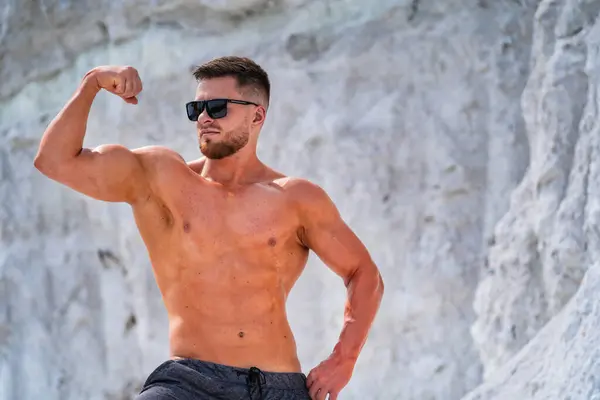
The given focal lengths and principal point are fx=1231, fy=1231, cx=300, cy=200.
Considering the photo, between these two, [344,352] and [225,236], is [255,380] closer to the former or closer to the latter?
[344,352]

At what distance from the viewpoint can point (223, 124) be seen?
3029mm

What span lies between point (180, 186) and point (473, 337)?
6.82 feet

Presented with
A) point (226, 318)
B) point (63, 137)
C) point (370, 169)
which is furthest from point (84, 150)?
point (370, 169)

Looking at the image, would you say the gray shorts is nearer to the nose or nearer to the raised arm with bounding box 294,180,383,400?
the raised arm with bounding box 294,180,383,400

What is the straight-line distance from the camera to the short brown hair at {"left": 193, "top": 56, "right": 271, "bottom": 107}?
10.0 feet

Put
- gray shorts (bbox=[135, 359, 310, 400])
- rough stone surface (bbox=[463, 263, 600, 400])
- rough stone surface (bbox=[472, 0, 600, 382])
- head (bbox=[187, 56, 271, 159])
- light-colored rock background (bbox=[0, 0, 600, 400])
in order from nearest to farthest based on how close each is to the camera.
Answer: gray shorts (bbox=[135, 359, 310, 400]), head (bbox=[187, 56, 271, 159]), rough stone surface (bbox=[463, 263, 600, 400]), rough stone surface (bbox=[472, 0, 600, 382]), light-colored rock background (bbox=[0, 0, 600, 400])

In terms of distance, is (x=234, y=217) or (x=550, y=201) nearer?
(x=234, y=217)

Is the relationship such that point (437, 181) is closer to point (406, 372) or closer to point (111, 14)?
point (406, 372)

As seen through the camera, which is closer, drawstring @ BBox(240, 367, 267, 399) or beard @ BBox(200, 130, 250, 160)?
drawstring @ BBox(240, 367, 267, 399)

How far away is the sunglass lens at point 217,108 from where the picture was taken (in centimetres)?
301

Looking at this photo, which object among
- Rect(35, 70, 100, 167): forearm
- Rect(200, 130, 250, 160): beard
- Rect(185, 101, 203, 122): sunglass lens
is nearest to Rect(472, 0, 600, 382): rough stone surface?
Rect(200, 130, 250, 160): beard

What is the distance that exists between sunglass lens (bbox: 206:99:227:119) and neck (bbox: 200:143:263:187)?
0.41 feet

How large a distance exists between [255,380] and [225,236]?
1.19 feet

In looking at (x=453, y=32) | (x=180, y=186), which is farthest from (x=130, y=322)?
(x=180, y=186)
